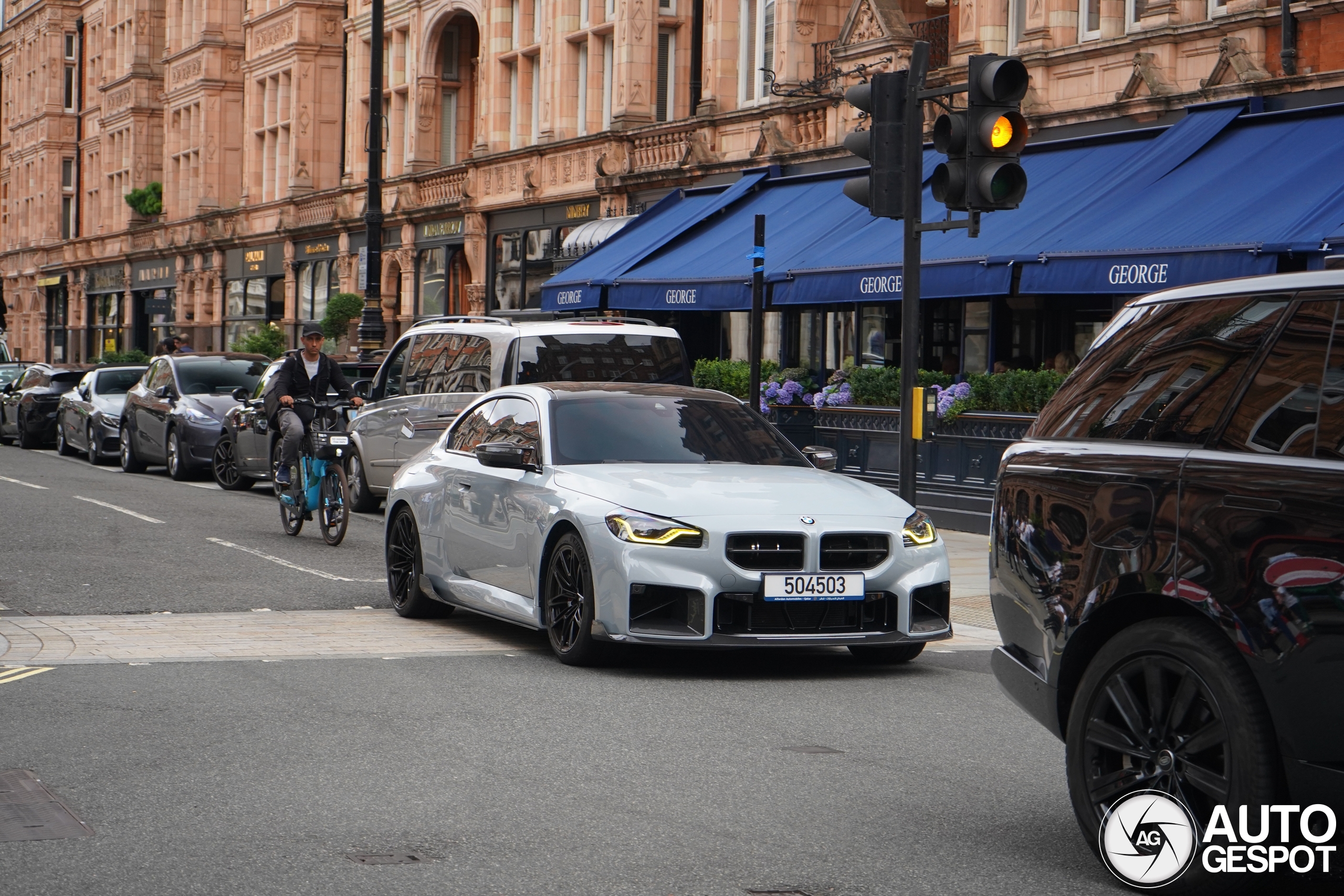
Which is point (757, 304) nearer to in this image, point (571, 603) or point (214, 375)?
point (571, 603)

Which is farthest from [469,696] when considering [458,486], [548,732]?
[458,486]

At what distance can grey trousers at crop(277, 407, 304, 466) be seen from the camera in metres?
16.8

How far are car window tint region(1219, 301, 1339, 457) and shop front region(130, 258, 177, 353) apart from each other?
2095 inches

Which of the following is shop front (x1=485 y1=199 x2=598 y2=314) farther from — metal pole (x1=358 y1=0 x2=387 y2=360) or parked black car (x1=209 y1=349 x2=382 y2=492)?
parked black car (x1=209 y1=349 x2=382 y2=492)

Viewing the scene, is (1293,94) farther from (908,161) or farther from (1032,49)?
(908,161)

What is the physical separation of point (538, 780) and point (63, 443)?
2583cm

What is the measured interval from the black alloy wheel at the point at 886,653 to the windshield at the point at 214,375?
1633 cm

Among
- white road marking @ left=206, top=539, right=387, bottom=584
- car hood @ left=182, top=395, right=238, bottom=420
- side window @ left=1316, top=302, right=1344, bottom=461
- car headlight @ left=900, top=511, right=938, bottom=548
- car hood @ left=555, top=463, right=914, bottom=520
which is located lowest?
white road marking @ left=206, top=539, right=387, bottom=584

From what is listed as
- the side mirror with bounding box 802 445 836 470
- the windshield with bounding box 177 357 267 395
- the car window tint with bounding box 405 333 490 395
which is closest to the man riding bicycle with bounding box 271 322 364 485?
the car window tint with bounding box 405 333 490 395

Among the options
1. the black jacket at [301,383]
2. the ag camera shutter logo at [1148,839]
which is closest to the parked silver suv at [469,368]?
the black jacket at [301,383]

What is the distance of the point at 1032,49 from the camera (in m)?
22.0

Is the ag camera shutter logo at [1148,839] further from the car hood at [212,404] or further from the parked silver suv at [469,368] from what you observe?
the car hood at [212,404]

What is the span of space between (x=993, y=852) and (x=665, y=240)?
21.1 m

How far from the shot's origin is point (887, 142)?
1195 cm
